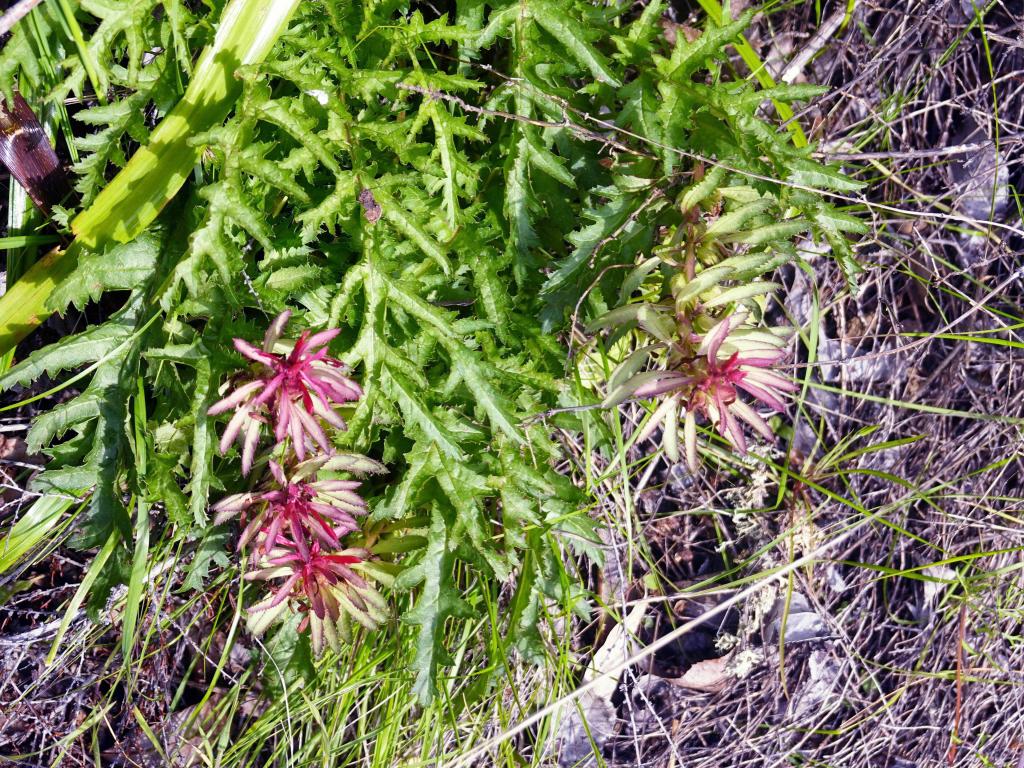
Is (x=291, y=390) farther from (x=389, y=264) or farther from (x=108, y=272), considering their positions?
(x=108, y=272)

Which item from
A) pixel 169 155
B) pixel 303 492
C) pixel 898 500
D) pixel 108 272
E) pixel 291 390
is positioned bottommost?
pixel 898 500

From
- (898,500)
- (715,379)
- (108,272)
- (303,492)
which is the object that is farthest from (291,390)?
(898,500)

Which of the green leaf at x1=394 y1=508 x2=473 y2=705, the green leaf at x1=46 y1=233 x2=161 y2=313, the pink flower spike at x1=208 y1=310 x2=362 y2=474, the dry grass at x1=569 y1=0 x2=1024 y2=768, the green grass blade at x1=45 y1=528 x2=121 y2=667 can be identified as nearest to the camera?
the pink flower spike at x1=208 y1=310 x2=362 y2=474

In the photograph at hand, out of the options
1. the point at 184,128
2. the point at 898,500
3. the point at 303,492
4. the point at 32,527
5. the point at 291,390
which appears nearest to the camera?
the point at 291,390

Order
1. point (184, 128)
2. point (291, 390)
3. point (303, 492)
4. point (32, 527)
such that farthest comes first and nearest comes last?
point (32, 527) → point (184, 128) → point (303, 492) → point (291, 390)

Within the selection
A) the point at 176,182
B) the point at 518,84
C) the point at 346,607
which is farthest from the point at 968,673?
the point at 176,182

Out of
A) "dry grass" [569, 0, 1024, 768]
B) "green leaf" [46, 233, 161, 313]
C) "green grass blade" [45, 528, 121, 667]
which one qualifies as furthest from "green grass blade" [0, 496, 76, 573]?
"dry grass" [569, 0, 1024, 768]

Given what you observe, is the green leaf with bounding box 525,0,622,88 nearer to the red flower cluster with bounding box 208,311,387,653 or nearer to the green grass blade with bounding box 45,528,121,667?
the red flower cluster with bounding box 208,311,387,653

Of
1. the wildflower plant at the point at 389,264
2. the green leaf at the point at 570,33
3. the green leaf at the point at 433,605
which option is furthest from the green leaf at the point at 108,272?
the green leaf at the point at 570,33

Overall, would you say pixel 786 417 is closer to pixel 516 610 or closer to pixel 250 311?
pixel 516 610
